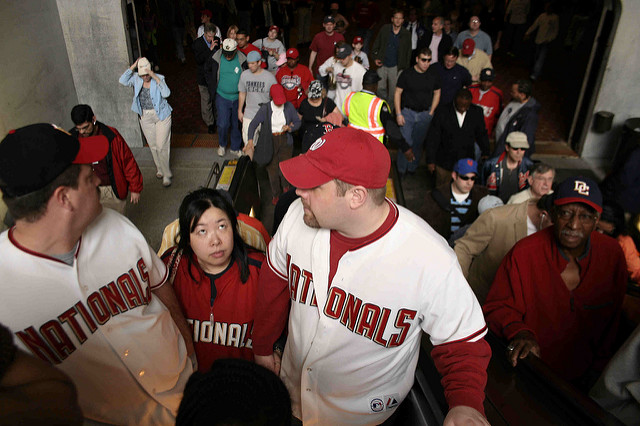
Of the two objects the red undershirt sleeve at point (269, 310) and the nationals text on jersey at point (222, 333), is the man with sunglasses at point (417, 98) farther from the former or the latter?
the red undershirt sleeve at point (269, 310)

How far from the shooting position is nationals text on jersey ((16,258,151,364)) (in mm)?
1957

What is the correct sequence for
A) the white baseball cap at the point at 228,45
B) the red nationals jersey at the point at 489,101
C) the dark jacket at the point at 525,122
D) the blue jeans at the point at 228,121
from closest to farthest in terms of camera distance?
1. the dark jacket at the point at 525,122
2. the red nationals jersey at the point at 489,101
3. the white baseball cap at the point at 228,45
4. the blue jeans at the point at 228,121

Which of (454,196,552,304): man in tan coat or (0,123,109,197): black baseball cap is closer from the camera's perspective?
(0,123,109,197): black baseball cap

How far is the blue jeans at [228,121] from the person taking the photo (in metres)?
8.18

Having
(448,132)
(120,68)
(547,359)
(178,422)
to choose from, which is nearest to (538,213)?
(547,359)

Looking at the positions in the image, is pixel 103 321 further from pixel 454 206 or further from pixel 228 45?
pixel 228 45

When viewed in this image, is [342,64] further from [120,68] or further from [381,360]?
[381,360]

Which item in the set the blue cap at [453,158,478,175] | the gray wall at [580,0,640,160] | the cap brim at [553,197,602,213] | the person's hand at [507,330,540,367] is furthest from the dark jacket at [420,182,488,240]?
the gray wall at [580,0,640,160]

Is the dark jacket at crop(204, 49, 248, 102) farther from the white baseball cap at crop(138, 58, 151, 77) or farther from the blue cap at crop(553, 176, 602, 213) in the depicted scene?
the blue cap at crop(553, 176, 602, 213)

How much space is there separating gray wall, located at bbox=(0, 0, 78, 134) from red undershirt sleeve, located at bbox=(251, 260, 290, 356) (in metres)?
5.91

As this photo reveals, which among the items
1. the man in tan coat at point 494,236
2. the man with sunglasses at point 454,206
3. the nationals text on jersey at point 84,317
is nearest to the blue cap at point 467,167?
the man with sunglasses at point 454,206

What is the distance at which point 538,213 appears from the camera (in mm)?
3850

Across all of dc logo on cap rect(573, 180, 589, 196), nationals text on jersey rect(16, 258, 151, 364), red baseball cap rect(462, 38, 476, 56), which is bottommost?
nationals text on jersey rect(16, 258, 151, 364)

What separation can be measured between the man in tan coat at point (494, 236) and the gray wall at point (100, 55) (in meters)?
7.03
